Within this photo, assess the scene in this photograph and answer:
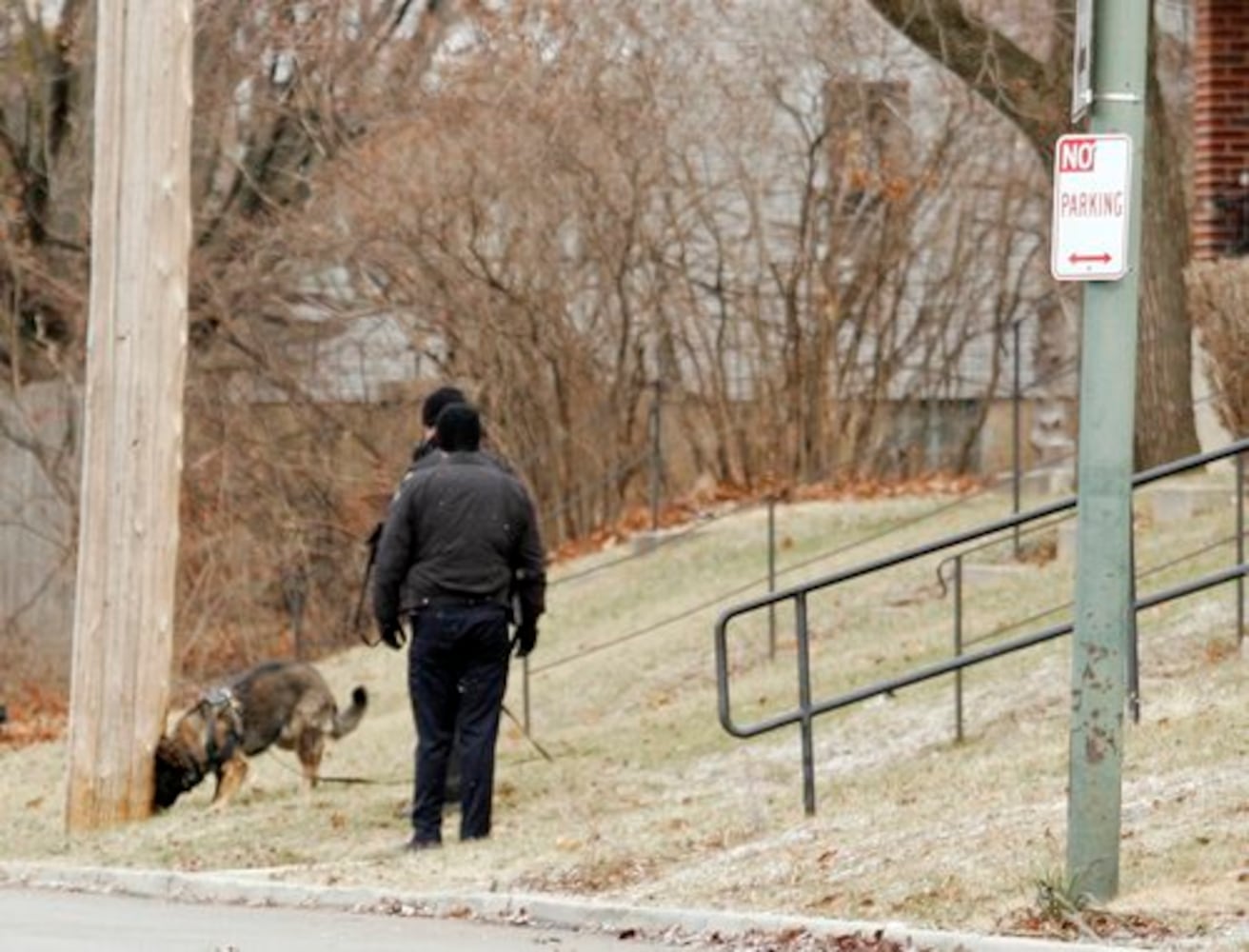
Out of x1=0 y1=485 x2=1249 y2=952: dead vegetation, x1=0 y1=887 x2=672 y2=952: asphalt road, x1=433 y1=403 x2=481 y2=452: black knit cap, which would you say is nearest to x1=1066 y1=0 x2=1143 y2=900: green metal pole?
x1=0 y1=485 x2=1249 y2=952: dead vegetation

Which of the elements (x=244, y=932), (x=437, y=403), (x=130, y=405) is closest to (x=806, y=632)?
(x=437, y=403)

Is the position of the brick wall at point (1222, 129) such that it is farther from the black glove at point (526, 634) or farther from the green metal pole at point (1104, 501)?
the green metal pole at point (1104, 501)

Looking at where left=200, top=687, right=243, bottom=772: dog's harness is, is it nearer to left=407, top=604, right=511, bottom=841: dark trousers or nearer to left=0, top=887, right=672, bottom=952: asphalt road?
left=407, top=604, right=511, bottom=841: dark trousers

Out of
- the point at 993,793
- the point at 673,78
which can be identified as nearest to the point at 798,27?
the point at 673,78

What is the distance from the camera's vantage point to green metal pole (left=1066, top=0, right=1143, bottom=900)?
480 inches

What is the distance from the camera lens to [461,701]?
16719mm

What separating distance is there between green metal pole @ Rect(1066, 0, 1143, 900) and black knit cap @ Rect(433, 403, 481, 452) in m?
5.04

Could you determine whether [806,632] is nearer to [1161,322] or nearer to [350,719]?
[350,719]

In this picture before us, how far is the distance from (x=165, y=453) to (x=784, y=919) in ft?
22.8

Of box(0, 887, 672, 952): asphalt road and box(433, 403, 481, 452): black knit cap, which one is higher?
box(433, 403, 481, 452): black knit cap

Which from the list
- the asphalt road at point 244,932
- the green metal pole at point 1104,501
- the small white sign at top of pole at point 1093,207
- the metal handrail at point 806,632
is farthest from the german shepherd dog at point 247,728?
the small white sign at top of pole at point 1093,207

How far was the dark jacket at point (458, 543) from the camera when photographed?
16.6m

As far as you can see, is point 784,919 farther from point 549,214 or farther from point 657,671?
point 549,214

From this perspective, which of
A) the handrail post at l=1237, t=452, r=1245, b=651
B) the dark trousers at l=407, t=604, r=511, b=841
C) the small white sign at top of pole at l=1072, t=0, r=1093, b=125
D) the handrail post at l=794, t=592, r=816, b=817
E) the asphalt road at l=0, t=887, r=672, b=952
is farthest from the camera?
the handrail post at l=1237, t=452, r=1245, b=651
